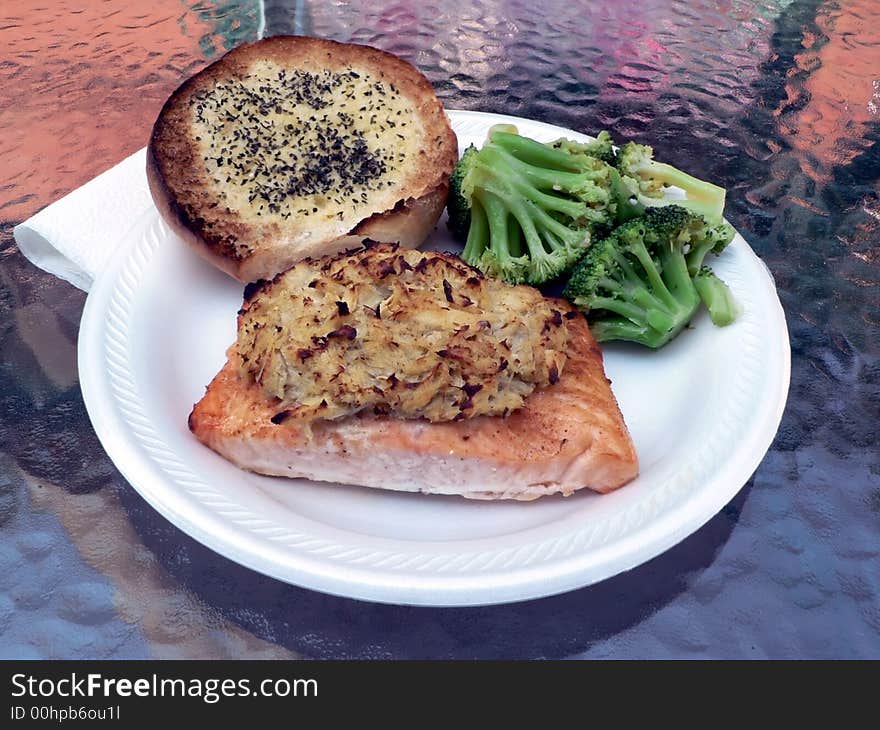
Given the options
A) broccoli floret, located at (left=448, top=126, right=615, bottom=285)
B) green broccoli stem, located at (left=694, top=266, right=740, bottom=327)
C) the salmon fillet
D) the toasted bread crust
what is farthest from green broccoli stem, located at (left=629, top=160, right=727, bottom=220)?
the salmon fillet

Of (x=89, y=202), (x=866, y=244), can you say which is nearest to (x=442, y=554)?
(x=89, y=202)

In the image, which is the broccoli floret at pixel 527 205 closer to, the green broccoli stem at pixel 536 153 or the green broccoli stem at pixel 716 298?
the green broccoli stem at pixel 536 153

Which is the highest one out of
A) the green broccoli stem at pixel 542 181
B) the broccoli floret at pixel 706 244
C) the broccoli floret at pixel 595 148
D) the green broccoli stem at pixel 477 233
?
the broccoli floret at pixel 595 148

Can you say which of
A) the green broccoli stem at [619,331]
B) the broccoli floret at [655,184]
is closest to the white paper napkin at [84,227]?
the green broccoli stem at [619,331]

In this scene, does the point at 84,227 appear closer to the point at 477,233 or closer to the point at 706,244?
the point at 477,233

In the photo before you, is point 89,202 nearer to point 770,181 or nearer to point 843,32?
point 770,181

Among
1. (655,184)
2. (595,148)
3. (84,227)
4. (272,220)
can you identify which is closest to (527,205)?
(595,148)

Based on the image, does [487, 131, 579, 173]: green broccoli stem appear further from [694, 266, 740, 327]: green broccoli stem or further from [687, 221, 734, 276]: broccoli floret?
[694, 266, 740, 327]: green broccoli stem
